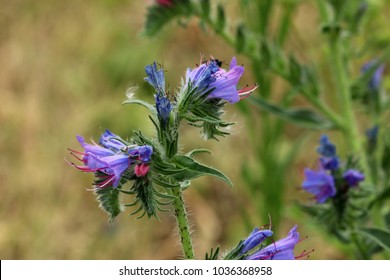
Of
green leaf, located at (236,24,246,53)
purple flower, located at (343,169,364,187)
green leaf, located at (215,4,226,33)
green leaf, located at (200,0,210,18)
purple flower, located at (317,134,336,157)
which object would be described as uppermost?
Answer: green leaf, located at (200,0,210,18)

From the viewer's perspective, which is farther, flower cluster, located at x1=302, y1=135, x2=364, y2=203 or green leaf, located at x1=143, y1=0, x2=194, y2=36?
green leaf, located at x1=143, y1=0, x2=194, y2=36

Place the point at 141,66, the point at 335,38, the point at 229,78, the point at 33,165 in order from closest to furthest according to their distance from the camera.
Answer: the point at 229,78
the point at 335,38
the point at 33,165
the point at 141,66

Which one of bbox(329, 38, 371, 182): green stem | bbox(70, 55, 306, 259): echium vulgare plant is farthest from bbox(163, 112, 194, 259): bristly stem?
bbox(329, 38, 371, 182): green stem

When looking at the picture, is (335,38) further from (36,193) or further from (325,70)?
(36,193)

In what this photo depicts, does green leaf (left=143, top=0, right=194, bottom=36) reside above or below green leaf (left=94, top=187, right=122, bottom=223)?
above

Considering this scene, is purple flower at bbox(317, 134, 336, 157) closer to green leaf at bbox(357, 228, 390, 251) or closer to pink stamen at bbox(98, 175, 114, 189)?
green leaf at bbox(357, 228, 390, 251)

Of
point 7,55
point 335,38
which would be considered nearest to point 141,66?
point 7,55

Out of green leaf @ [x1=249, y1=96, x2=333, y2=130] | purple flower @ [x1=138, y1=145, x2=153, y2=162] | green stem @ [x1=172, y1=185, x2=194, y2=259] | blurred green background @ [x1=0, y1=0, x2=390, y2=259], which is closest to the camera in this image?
purple flower @ [x1=138, y1=145, x2=153, y2=162]
